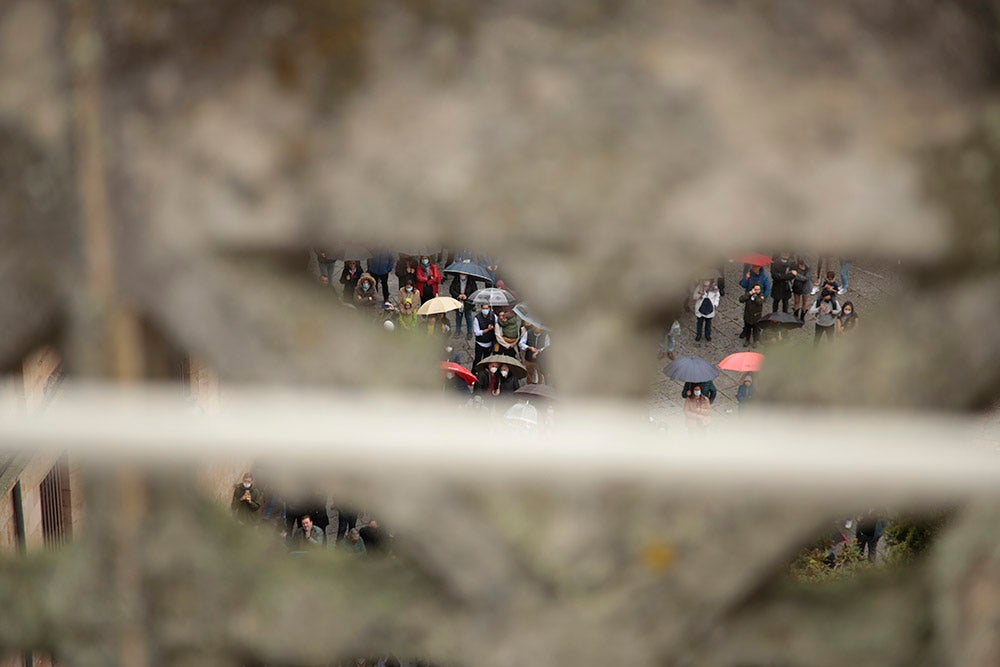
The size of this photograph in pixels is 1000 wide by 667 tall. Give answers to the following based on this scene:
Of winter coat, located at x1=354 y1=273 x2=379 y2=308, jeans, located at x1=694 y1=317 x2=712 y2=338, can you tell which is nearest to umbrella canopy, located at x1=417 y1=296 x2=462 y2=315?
winter coat, located at x1=354 y1=273 x2=379 y2=308

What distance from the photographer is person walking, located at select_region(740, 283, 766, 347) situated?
64.1 feet

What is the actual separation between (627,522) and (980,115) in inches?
47.7

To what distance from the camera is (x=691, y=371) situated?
16094 mm

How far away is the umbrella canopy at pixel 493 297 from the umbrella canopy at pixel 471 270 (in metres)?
0.80

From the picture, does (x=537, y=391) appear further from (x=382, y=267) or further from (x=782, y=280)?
(x=782, y=280)

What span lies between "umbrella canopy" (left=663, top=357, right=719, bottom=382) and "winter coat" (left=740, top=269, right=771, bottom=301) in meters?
3.84

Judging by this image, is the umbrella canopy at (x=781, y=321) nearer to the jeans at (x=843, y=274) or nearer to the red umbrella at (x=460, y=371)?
the jeans at (x=843, y=274)

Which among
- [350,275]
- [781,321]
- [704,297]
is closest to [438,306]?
[350,275]

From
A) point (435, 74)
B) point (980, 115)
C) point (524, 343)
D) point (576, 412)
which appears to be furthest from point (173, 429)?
point (524, 343)

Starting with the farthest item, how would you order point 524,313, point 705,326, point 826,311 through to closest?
point 705,326
point 826,311
point 524,313

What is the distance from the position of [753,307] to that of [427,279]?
496 cm

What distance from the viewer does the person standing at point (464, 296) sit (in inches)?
775

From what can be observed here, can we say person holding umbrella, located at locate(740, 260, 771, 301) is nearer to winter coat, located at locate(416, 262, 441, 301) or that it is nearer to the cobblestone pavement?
the cobblestone pavement

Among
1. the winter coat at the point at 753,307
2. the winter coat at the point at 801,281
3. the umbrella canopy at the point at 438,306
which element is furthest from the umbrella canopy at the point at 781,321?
the umbrella canopy at the point at 438,306
